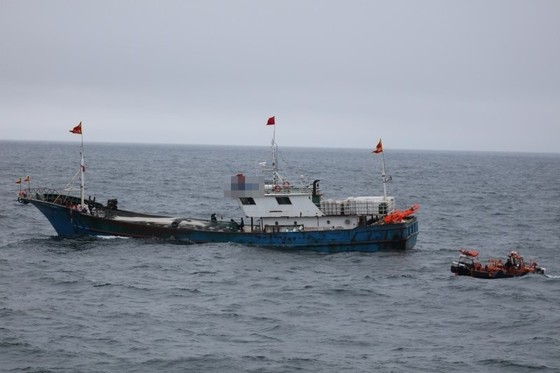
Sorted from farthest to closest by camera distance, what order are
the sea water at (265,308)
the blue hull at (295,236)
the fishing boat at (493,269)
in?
the blue hull at (295,236) < the fishing boat at (493,269) < the sea water at (265,308)

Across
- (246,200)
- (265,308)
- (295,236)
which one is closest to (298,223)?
(295,236)

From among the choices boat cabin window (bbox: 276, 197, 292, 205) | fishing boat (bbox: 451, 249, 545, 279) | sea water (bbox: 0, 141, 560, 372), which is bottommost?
sea water (bbox: 0, 141, 560, 372)

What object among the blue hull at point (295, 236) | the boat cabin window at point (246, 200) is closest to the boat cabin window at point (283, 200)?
the boat cabin window at point (246, 200)

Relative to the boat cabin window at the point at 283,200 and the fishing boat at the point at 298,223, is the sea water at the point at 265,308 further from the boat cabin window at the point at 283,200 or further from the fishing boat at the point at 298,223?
the boat cabin window at the point at 283,200

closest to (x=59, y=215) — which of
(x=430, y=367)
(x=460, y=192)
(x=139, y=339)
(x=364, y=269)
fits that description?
(x=364, y=269)

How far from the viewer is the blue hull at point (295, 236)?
58094 millimetres

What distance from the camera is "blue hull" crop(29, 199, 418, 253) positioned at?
58094 millimetres

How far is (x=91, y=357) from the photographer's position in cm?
3494

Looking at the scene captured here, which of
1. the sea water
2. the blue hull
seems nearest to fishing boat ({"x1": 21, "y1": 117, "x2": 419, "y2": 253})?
the blue hull

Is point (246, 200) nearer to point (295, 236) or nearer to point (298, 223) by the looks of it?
point (298, 223)

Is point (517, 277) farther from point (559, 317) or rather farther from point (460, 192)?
point (460, 192)

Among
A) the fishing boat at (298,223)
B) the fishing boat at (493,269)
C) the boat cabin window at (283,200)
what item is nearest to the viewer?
the fishing boat at (493,269)

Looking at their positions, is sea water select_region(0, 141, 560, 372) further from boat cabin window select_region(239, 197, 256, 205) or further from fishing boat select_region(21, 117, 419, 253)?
boat cabin window select_region(239, 197, 256, 205)

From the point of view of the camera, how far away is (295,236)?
58.5m
